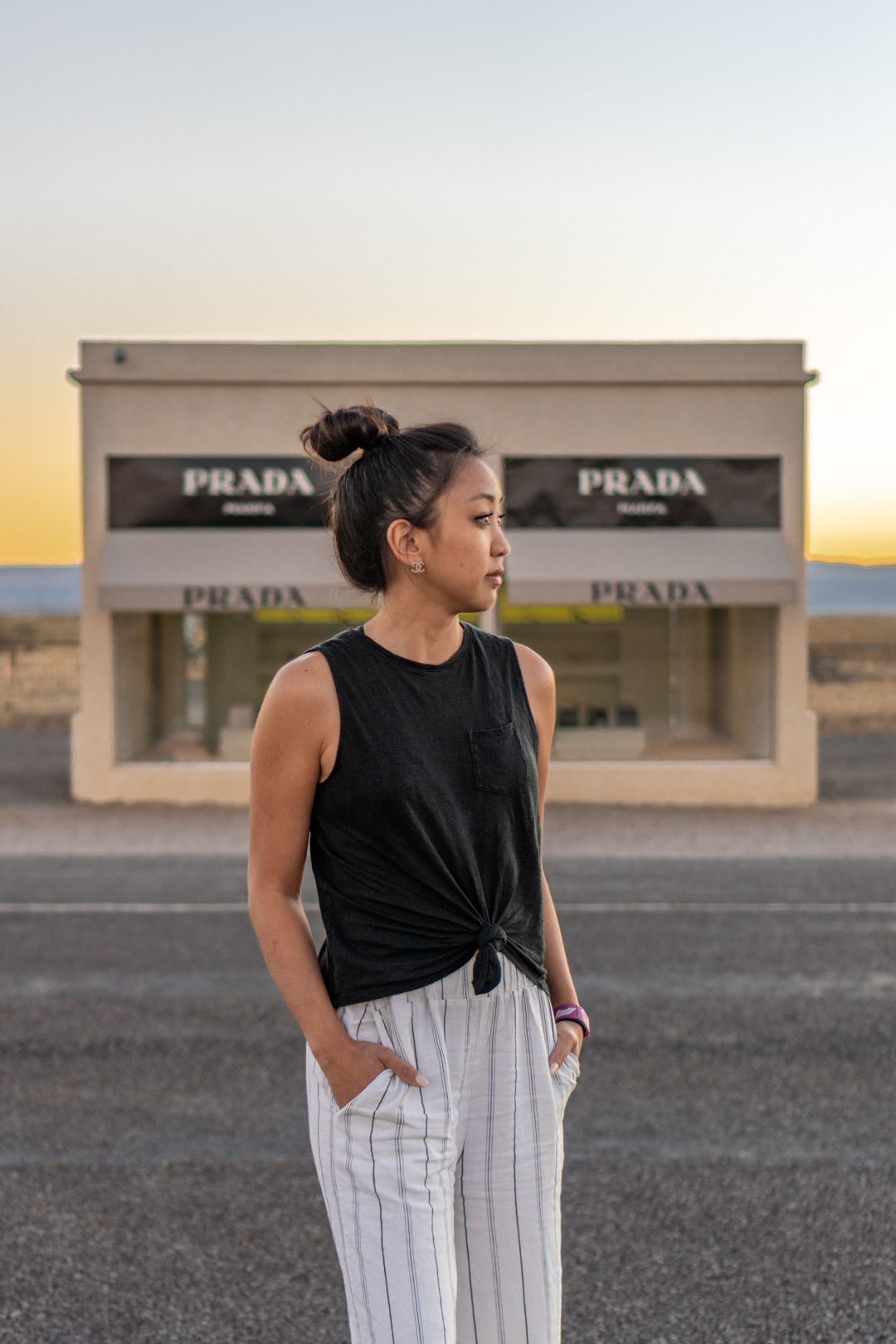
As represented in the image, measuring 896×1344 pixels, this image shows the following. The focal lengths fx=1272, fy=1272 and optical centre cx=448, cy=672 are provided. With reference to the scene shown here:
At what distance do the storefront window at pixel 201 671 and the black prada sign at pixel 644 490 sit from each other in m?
2.69

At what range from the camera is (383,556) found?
2053mm

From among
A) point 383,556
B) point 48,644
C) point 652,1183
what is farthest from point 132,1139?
point 48,644

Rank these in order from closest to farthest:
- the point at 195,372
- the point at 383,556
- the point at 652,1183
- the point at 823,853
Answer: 1. the point at 383,556
2. the point at 652,1183
3. the point at 823,853
4. the point at 195,372

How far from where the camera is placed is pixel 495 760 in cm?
202

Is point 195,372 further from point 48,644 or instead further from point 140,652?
point 48,644

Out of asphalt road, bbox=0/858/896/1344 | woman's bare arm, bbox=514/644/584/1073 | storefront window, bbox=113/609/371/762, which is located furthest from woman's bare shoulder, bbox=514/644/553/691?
storefront window, bbox=113/609/371/762

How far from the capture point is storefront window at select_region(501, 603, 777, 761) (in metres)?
15.9

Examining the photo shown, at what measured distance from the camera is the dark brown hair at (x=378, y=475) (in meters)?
2.00

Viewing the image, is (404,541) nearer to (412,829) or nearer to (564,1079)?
(412,829)

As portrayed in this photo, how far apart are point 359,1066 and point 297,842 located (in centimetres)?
36

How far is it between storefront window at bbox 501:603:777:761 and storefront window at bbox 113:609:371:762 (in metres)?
2.65

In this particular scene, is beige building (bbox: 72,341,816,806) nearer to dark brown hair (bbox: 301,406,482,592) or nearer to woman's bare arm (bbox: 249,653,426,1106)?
dark brown hair (bbox: 301,406,482,592)

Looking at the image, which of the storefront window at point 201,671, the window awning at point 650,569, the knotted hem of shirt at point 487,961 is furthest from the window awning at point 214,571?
the knotted hem of shirt at point 487,961

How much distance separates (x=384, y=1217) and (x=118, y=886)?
338 inches
